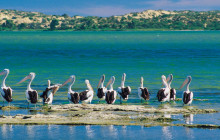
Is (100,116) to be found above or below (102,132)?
above

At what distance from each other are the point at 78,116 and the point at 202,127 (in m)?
3.97

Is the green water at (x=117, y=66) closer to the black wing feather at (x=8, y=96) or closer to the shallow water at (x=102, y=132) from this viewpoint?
the black wing feather at (x=8, y=96)

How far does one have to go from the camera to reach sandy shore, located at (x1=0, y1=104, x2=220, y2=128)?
51.2 feet

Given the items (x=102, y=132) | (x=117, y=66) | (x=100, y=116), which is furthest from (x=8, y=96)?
(x=117, y=66)


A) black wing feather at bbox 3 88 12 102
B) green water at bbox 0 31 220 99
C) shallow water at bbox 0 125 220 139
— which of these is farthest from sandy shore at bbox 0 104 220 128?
green water at bbox 0 31 220 99

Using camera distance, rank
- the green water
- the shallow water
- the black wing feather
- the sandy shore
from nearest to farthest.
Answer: the shallow water → the sandy shore → the black wing feather → the green water

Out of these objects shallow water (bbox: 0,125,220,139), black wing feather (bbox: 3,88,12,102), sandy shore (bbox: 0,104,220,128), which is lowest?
shallow water (bbox: 0,125,220,139)

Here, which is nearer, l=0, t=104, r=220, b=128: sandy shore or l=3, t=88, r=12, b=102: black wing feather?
l=0, t=104, r=220, b=128: sandy shore

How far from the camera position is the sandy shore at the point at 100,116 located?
15594 millimetres

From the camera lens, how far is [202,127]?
14984 millimetres

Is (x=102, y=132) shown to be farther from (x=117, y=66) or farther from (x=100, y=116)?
(x=117, y=66)

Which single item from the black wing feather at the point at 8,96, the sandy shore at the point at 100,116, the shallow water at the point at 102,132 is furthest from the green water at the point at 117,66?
the shallow water at the point at 102,132

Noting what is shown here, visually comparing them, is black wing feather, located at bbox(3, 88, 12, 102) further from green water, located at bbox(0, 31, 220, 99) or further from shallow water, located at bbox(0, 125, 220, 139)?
green water, located at bbox(0, 31, 220, 99)

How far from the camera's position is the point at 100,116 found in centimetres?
1638
